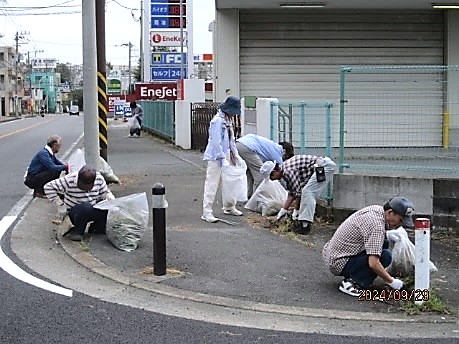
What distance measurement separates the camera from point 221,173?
433 inches

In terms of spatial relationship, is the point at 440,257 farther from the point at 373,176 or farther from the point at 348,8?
the point at 348,8

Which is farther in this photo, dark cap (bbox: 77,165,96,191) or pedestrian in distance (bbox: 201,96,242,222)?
pedestrian in distance (bbox: 201,96,242,222)

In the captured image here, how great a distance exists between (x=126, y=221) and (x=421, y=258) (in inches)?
144

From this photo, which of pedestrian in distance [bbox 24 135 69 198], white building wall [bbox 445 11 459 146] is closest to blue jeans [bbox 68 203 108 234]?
pedestrian in distance [bbox 24 135 69 198]

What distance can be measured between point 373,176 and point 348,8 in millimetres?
13090

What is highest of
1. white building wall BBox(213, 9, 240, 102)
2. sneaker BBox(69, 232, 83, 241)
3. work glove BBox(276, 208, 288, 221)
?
white building wall BBox(213, 9, 240, 102)

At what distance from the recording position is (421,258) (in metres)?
7.04

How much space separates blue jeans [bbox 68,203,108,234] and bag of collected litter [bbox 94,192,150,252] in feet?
0.28

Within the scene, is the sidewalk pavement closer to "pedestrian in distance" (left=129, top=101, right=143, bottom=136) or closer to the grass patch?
the grass patch

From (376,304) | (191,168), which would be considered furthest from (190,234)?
(191,168)

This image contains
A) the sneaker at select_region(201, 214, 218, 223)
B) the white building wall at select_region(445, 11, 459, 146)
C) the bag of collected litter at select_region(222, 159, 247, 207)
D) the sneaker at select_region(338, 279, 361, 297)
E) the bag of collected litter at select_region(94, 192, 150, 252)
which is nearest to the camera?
the sneaker at select_region(338, 279, 361, 297)

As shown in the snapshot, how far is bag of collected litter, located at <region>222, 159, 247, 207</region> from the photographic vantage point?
36.1 feet

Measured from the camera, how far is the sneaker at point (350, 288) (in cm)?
735
